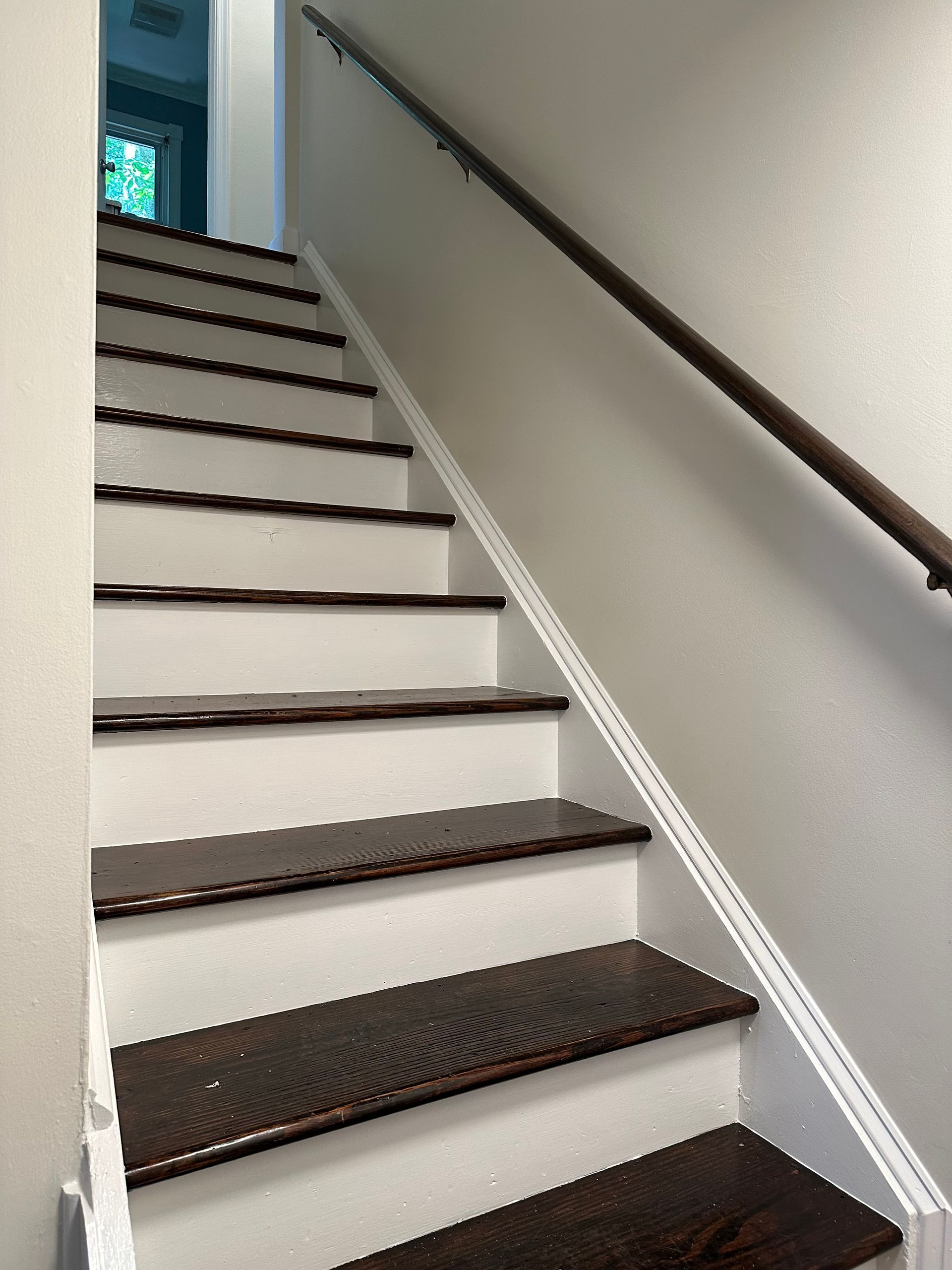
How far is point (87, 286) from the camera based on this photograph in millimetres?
784

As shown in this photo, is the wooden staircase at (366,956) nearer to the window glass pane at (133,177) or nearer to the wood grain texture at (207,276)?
the wood grain texture at (207,276)

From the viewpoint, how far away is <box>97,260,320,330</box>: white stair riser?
254 centimetres

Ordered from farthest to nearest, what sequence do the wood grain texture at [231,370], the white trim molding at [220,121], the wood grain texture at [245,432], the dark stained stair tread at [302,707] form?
the white trim molding at [220,121], the wood grain texture at [231,370], the wood grain texture at [245,432], the dark stained stair tread at [302,707]

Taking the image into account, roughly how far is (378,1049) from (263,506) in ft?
3.72

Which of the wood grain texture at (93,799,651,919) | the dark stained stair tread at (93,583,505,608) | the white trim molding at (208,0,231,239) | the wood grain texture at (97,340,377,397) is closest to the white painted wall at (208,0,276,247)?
the white trim molding at (208,0,231,239)

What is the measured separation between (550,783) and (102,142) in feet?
18.5

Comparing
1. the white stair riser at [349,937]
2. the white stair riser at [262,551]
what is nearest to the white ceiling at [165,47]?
the white stair riser at [262,551]

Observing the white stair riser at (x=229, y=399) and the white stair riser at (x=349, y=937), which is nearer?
the white stair riser at (x=349, y=937)

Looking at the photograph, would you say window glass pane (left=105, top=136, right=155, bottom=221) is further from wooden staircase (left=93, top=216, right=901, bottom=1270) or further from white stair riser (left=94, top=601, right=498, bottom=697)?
white stair riser (left=94, top=601, right=498, bottom=697)

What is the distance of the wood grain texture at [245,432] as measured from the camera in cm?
193

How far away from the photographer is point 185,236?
2.93m

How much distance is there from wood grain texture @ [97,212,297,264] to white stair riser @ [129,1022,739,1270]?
8.67 ft

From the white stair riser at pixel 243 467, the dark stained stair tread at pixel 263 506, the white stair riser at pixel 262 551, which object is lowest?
the white stair riser at pixel 262 551

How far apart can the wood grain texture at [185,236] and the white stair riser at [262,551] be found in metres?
1.44
